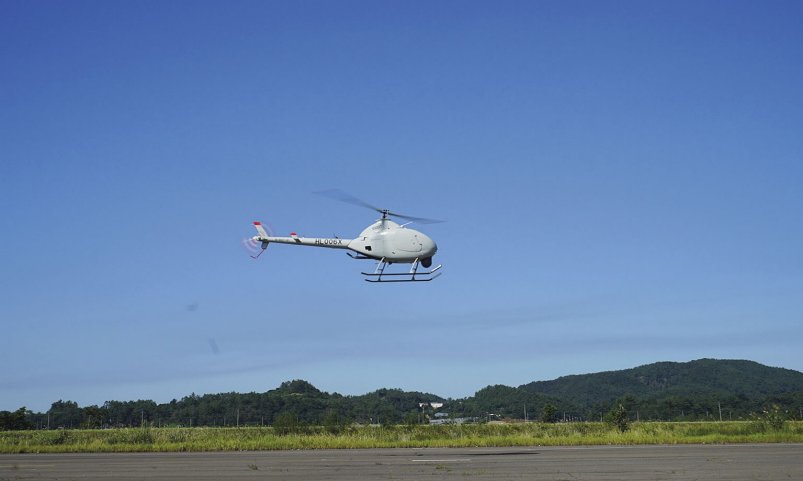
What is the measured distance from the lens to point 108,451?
35156 mm

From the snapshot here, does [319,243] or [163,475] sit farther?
[319,243]

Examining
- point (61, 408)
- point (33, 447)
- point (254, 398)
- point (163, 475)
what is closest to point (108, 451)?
point (33, 447)

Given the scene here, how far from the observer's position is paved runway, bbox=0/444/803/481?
20.7 m

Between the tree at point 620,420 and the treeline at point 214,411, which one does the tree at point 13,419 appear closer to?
the treeline at point 214,411

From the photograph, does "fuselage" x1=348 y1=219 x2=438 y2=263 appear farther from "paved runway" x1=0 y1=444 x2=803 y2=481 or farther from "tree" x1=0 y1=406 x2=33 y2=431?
"tree" x1=0 y1=406 x2=33 y2=431

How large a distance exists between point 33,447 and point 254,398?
114448mm

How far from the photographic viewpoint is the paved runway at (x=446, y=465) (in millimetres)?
20656

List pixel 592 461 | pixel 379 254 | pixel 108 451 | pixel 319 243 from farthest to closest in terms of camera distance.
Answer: pixel 319 243
pixel 379 254
pixel 108 451
pixel 592 461

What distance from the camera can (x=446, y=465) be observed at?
23.8 metres

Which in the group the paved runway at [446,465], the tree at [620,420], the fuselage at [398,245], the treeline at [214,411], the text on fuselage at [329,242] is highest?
the text on fuselage at [329,242]

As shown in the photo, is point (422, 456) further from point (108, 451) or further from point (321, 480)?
point (108, 451)

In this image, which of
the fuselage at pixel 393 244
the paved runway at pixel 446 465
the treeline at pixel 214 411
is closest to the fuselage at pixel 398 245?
the fuselage at pixel 393 244

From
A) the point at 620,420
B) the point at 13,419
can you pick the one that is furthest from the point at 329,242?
the point at 13,419

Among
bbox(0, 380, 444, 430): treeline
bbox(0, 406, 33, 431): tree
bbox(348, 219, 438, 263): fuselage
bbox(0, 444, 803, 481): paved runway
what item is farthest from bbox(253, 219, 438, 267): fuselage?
bbox(0, 380, 444, 430): treeline
